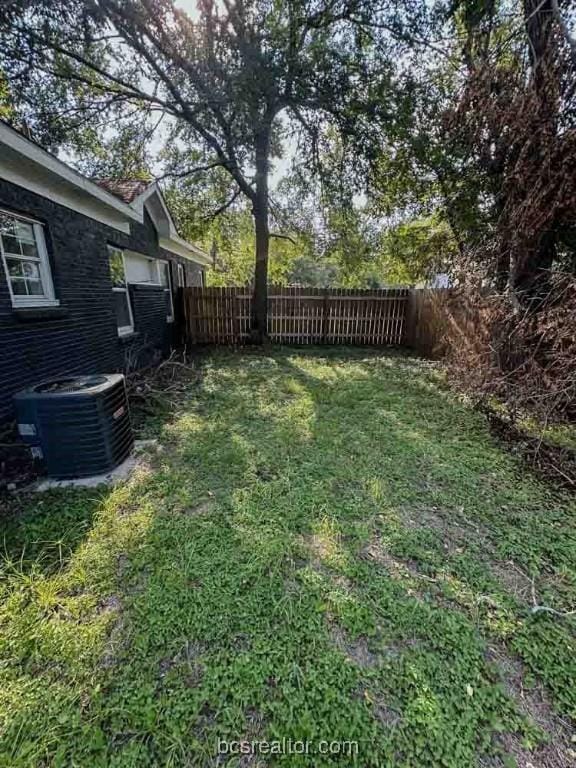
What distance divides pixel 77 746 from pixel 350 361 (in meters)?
7.20

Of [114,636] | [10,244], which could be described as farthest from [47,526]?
[10,244]

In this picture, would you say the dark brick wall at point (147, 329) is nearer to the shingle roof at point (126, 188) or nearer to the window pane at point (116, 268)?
the window pane at point (116, 268)

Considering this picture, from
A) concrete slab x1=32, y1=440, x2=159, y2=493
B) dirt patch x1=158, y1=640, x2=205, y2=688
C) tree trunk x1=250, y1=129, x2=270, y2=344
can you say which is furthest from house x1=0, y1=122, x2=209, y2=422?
tree trunk x1=250, y1=129, x2=270, y2=344

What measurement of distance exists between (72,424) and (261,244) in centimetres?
739

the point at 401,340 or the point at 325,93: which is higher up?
the point at 325,93

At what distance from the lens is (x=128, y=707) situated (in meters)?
1.31

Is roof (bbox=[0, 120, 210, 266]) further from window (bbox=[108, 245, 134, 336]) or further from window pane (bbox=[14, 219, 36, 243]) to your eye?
window (bbox=[108, 245, 134, 336])

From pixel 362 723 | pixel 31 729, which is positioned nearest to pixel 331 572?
pixel 362 723

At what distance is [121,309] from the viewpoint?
5.96 meters

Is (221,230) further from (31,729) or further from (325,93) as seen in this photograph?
(31,729)

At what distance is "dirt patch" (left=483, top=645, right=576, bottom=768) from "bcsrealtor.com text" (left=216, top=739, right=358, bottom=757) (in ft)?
1.65

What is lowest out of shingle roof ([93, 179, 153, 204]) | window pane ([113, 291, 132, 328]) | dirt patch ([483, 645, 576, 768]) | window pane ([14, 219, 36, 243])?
dirt patch ([483, 645, 576, 768])

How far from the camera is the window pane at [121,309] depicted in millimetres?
5789

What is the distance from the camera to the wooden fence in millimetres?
9359
